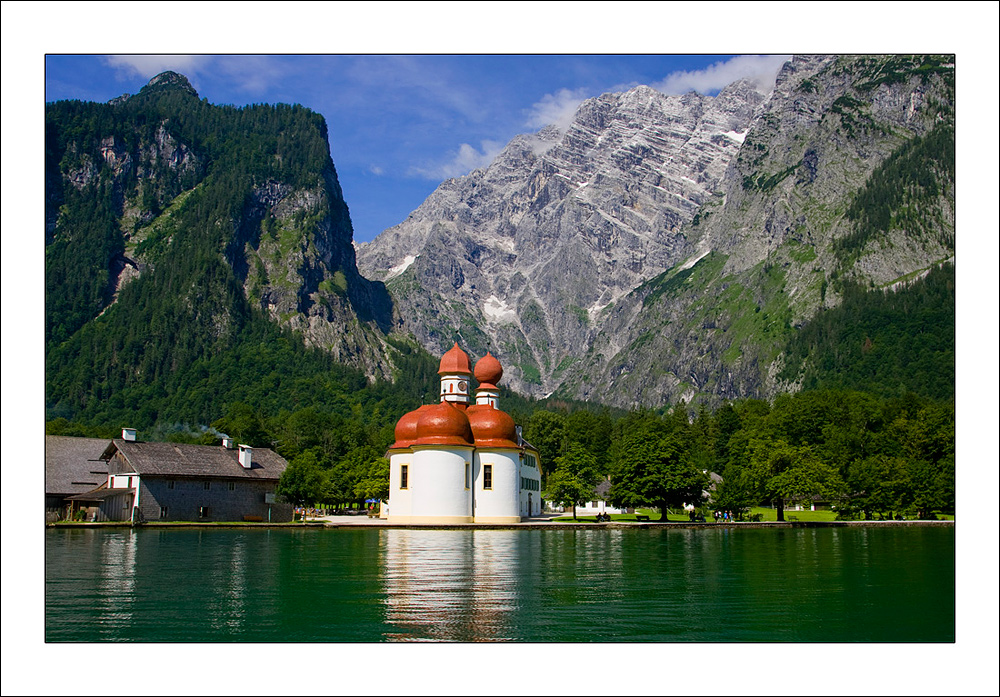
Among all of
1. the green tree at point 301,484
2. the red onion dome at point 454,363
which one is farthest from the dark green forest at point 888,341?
the green tree at point 301,484

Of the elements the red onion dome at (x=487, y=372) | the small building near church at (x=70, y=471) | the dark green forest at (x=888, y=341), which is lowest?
the small building near church at (x=70, y=471)

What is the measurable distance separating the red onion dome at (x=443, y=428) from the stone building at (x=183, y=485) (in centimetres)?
1430

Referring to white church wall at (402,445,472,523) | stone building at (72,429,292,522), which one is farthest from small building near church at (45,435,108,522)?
white church wall at (402,445,472,523)

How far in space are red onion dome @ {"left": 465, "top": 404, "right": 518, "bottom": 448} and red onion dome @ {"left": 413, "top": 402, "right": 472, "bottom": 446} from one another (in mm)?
2241

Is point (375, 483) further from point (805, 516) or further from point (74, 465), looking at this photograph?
point (805, 516)

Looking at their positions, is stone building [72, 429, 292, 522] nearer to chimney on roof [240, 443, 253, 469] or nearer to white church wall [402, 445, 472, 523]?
chimney on roof [240, 443, 253, 469]

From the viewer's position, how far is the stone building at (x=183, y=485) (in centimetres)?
6278

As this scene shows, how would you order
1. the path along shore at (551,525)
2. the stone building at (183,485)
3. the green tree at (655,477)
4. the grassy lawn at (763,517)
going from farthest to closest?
the grassy lawn at (763,517) < the green tree at (655,477) < the stone building at (183,485) < the path along shore at (551,525)

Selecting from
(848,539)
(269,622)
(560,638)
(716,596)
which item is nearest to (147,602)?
(269,622)

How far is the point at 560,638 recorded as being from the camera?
19.5 m

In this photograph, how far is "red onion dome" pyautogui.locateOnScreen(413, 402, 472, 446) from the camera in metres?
65.8

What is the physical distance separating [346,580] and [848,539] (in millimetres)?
33155

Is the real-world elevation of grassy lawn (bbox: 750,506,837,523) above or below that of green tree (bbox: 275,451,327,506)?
below

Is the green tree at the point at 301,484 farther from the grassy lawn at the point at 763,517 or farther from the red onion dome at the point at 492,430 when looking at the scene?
the grassy lawn at the point at 763,517
